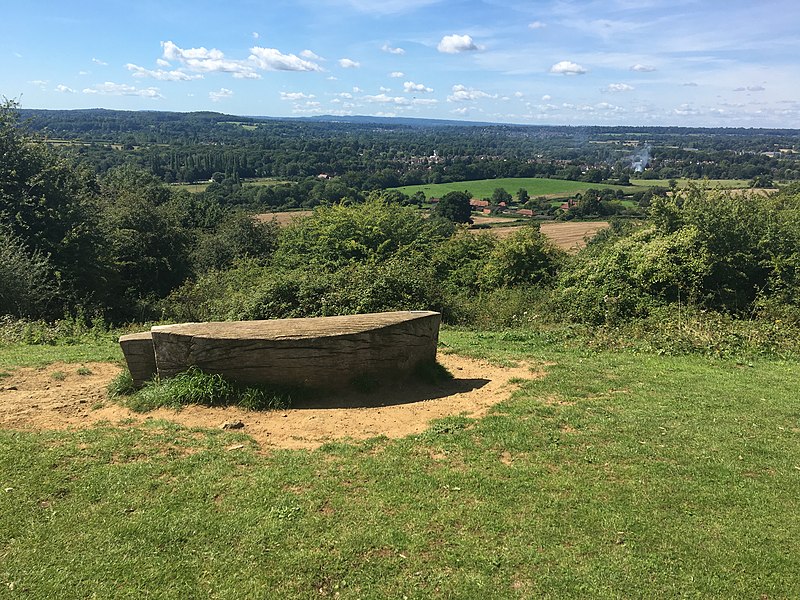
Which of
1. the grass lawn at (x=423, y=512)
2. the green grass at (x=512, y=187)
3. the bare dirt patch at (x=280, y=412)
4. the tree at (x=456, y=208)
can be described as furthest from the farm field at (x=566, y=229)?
the grass lawn at (x=423, y=512)

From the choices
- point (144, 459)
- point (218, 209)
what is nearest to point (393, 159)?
point (218, 209)

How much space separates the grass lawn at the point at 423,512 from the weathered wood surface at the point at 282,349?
126 centimetres

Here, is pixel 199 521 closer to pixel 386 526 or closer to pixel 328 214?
pixel 386 526

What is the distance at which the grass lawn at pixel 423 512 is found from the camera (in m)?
4.38

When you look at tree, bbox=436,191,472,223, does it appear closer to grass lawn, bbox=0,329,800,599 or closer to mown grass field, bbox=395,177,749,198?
mown grass field, bbox=395,177,749,198

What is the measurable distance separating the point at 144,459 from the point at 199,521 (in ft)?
5.46

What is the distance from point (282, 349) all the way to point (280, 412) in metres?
0.96

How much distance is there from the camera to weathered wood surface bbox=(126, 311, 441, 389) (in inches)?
320

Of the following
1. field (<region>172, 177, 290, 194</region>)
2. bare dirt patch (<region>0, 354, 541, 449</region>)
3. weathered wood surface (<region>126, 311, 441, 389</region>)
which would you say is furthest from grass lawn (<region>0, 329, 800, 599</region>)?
field (<region>172, 177, 290, 194</region>)

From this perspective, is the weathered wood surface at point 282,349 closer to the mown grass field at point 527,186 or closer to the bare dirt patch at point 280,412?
the bare dirt patch at point 280,412

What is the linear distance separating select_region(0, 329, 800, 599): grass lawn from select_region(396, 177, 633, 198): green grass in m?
84.4

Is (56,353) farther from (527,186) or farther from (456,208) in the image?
(527,186)

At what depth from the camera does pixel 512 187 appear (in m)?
106

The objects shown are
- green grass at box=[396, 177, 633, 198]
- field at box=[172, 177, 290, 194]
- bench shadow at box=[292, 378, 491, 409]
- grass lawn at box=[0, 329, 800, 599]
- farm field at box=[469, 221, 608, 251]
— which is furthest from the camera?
field at box=[172, 177, 290, 194]
